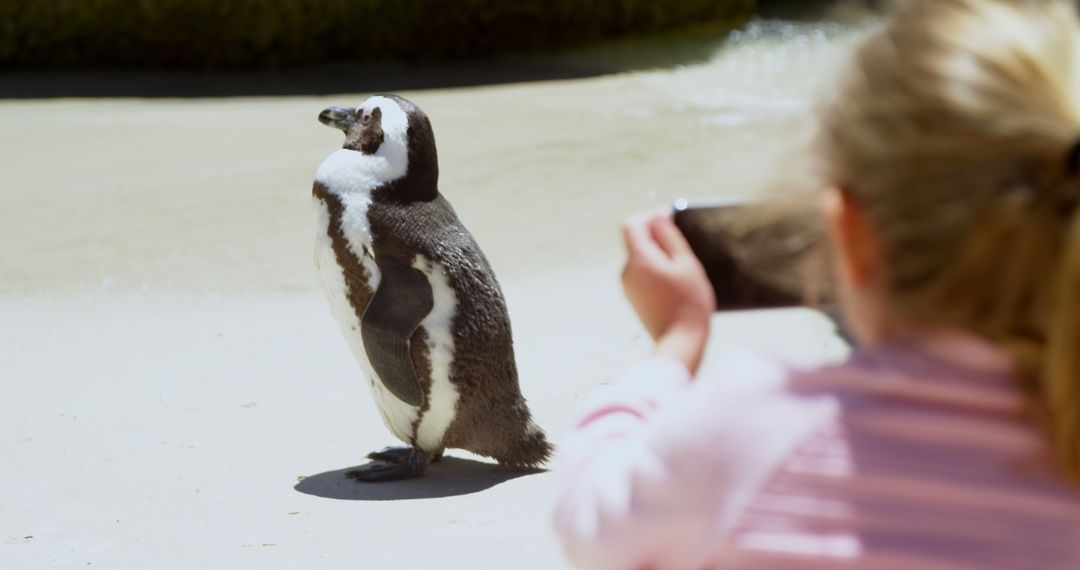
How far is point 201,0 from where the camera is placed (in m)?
10.0

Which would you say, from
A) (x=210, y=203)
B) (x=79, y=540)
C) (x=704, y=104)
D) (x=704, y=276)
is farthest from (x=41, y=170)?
(x=704, y=276)

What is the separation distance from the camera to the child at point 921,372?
30.0 inches

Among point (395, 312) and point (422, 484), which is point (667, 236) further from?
point (422, 484)

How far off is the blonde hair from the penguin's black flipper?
2496 millimetres

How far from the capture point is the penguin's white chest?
329cm

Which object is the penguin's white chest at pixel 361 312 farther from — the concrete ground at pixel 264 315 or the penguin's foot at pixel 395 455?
the concrete ground at pixel 264 315

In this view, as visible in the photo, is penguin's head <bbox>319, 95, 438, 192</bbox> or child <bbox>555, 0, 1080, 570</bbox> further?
penguin's head <bbox>319, 95, 438, 192</bbox>

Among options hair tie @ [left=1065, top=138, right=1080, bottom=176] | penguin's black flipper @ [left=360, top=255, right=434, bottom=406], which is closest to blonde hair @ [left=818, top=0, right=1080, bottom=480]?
hair tie @ [left=1065, top=138, right=1080, bottom=176]

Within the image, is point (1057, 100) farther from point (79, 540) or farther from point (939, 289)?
point (79, 540)

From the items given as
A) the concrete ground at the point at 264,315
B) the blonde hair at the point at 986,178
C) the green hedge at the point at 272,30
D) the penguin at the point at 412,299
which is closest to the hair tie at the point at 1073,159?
the blonde hair at the point at 986,178

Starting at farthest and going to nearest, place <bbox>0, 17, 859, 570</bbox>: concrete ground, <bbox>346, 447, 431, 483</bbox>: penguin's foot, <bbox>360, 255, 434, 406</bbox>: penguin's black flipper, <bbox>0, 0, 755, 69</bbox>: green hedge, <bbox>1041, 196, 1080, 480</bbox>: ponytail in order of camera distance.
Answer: <bbox>0, 0, 755, 69</bbox>: green hedge < <bbox>346, 447, 431, 483</bbox>: penguin's foot < <bbox>360, 255, 434, 406</bbox>: penguin's black flipper < <bbox>0, 17, 859, 570</bbox>: concrete ground < <bbox>1041, 196, 1080, 480</bbox>: ponytail

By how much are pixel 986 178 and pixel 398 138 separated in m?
2.65

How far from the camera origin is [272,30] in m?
10.4

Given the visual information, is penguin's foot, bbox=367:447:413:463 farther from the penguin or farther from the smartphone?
the smartphone
